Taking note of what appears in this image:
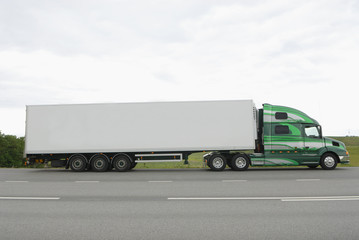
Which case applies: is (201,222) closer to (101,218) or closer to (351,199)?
(101,218)

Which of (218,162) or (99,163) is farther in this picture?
(99,163)

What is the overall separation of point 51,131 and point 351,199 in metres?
13.2

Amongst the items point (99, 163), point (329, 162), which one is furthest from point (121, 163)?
point (329, 162)

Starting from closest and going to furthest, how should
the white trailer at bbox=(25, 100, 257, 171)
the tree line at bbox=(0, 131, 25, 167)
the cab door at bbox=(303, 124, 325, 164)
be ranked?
the white trailer at bbox=(25, 100, 257, 171)
the cab door at bbox=(303, 124, 325, 164)
the tree line at bbox=(0, 131, 25, 167)

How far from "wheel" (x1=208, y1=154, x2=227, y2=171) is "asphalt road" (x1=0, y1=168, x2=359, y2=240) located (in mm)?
5562

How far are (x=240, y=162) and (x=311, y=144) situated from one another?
3.66m

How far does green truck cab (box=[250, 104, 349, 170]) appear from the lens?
1505 cm

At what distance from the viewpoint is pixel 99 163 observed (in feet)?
49.7

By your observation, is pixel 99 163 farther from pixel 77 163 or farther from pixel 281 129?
pixel 281 129

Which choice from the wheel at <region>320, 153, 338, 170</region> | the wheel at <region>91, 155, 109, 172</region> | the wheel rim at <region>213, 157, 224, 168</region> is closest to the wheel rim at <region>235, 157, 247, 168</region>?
the wheel rim at <region>213, 157, 224, 168</region>

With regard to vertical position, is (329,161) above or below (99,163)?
A: below

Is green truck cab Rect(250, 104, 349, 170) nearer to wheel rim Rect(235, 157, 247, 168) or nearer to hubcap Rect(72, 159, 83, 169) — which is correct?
wheel rim Rect(235, 157, 247, 168)

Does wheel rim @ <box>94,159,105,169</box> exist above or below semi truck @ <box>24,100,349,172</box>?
below

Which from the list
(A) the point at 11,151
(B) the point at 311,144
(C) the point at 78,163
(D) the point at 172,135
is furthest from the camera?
(A) the point at 11,151
